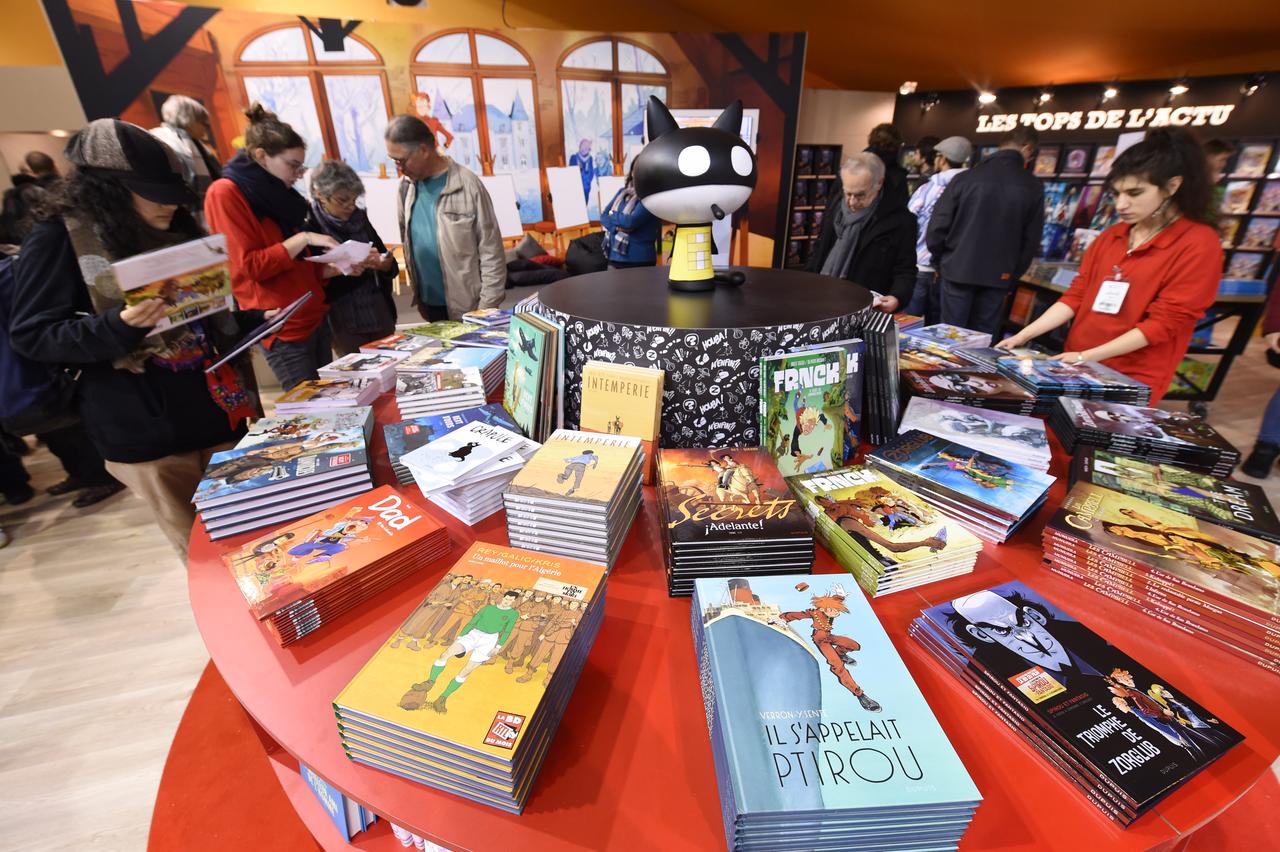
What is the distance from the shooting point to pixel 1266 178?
15.8ft

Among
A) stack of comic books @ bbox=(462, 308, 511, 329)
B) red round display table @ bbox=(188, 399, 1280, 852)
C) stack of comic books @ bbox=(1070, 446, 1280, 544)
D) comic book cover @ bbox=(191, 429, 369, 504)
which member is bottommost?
red round display table @ bbox=(188, 399, 1280, 852)

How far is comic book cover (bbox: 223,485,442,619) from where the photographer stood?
958mm

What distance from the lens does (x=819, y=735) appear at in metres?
0.67

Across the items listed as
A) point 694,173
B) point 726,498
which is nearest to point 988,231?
point 694,173

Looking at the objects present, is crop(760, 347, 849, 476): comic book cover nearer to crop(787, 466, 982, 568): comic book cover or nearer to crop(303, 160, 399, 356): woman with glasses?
crop(787, 466, 982, 568): comic book cover

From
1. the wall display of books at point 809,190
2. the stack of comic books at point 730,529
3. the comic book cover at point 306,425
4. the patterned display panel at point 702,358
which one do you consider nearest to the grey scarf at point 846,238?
the patterned display panel at point 702,358

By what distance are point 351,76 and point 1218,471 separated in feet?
17.5

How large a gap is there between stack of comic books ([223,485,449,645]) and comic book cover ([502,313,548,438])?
1.19ft

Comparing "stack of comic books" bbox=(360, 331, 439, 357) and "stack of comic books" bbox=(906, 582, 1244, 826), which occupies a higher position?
"stack of comic books" bbox=(360, 331, 439, 357)

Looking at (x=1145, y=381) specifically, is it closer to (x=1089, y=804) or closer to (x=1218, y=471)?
(x=1218, y=471)

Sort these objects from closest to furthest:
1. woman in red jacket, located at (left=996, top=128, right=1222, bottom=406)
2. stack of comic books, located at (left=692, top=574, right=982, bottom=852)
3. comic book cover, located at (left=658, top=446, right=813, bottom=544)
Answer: stack of comic books, located at (left=692, top=574, right=982, bottom=852), comic book cover, located at (left=658, top=446, right=813, bottom=544), woman in red jacket, located at (left=996, top=128, right=1222, bottom=406)

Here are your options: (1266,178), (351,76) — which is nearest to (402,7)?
(351,76)

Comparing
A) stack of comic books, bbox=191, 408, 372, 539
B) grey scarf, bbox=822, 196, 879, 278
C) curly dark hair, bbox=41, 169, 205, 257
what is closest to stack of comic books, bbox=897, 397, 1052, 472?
stack of comic books, bbox=191, 408, 372, 539

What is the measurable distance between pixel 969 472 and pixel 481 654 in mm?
1073
